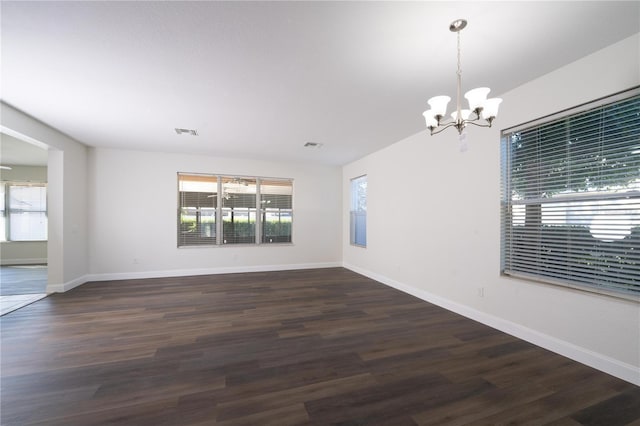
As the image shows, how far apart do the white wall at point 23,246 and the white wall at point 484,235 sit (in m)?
8.96

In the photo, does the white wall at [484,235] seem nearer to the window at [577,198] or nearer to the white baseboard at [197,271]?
the window at [577,198]

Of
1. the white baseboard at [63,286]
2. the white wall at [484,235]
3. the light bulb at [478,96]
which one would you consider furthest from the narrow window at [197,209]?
the light bulb at [478,96]

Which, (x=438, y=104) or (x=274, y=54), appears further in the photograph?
(x=274, y=54)

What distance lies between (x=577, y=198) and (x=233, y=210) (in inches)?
234

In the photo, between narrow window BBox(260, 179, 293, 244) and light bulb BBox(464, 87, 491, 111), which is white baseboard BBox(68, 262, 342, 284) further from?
light bulb BBox(464, 87, 491, 111)

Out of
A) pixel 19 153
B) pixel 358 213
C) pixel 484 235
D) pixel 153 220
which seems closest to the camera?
pixel 484 235

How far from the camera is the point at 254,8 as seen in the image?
5.76 feet

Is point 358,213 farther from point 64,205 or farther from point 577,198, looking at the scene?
point 64,205

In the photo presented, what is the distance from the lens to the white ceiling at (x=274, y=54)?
1.79 m

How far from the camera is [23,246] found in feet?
22.6

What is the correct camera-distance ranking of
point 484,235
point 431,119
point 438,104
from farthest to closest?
point 484,235, point 431,119, point 438,104

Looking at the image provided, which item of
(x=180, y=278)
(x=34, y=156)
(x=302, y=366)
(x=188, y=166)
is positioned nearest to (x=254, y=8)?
(x=302, y=366)

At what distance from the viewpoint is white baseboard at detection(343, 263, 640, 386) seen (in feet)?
6.79

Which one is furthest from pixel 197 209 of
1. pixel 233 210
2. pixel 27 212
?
pixel 27 212
